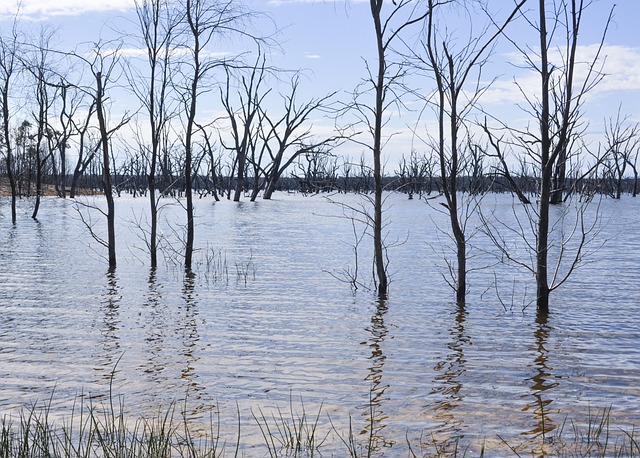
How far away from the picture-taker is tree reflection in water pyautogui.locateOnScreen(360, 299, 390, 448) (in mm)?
5645

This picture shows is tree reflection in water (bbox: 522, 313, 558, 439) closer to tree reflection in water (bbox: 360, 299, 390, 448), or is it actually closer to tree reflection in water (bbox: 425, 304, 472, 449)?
tree reflection in water (bbox: 425, 304, 472, 449)

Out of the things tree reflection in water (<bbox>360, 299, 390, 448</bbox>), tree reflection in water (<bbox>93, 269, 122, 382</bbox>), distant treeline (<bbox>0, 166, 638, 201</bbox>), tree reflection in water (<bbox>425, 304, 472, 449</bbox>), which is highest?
distant treeline (<bbox>0, 166, 638, 201</bbox>)

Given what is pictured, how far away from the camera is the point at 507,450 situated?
5.27 m

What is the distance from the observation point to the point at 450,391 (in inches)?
265

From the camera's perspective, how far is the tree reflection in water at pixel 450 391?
564cm

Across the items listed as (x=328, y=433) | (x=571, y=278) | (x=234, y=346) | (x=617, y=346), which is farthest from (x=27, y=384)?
(x=571, y=278)

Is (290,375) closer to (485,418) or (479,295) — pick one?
(485,418)

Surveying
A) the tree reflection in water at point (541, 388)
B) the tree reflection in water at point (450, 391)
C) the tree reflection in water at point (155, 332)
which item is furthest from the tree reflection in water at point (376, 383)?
the tree reflection in water at point (155, 332)

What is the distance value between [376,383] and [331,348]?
5.49 feet

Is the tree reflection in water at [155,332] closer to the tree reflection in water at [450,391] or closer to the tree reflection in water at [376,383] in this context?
the tree reflection in water at [376,383]

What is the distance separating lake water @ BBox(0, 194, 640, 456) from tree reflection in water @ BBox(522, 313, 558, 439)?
25mm

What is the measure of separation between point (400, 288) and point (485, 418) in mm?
8212

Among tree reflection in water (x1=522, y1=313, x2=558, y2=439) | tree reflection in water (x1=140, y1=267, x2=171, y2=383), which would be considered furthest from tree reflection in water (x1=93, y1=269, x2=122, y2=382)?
tree reflection in water (x1=522, y1=313, x2=558, y2=439)

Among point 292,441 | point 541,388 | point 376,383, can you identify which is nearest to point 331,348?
point 376,383
